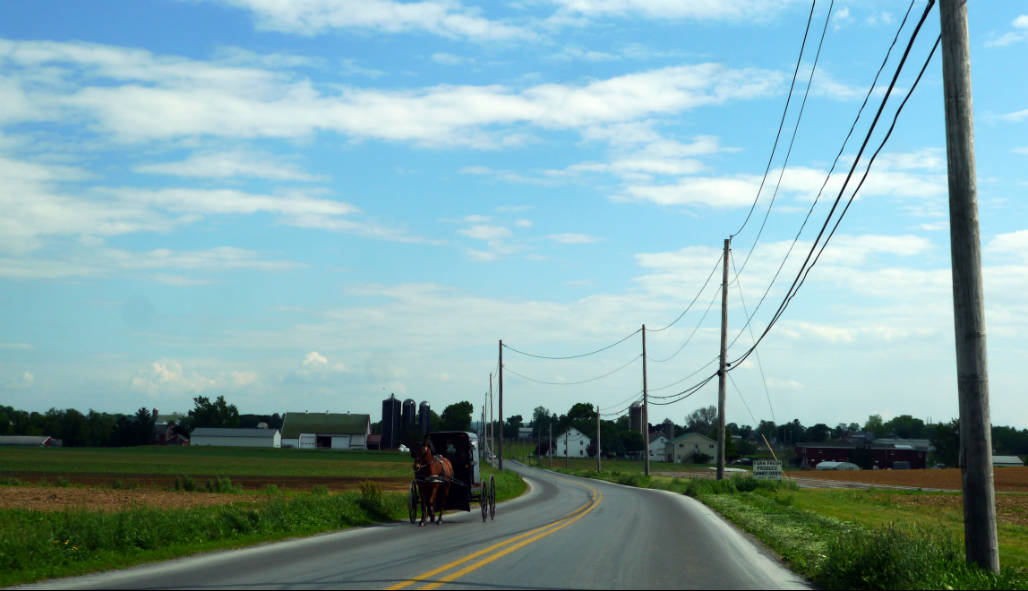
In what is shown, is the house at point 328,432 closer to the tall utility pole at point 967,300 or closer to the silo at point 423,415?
the silo at point 423,415

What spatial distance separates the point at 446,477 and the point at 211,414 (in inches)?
6678

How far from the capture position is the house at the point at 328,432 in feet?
522

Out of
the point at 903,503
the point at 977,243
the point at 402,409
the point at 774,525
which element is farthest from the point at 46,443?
the point at 977,243

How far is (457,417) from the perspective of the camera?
17562cm

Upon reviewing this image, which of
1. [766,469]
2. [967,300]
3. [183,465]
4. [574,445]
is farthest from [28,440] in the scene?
[967,300]

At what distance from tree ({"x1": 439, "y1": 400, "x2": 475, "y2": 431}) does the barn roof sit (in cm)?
1553

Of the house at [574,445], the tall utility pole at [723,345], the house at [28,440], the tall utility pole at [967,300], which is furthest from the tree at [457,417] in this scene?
the tall utility pole at [967,300]

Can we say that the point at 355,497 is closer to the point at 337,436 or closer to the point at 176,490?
the point at 176,490

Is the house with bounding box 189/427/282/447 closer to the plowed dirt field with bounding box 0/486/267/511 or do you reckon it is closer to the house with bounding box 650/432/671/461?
the house with bounding box 650/432/671/461

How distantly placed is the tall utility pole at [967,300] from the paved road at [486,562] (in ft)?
8.70

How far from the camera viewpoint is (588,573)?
40.5 feet

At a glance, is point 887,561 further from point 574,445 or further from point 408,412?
point 574,445

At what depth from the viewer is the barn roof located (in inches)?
6329

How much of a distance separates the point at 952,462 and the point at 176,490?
134 metres
